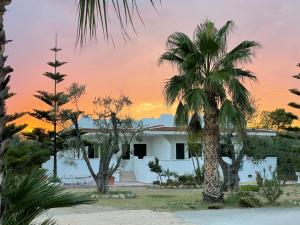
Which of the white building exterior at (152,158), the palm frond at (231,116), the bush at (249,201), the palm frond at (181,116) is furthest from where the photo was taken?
the white building exterior at (152,158)

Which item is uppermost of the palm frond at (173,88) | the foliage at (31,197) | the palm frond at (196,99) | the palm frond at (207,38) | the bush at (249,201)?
the palm frond at (207,38)

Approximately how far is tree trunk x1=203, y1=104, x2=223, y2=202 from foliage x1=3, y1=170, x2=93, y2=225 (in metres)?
12.6

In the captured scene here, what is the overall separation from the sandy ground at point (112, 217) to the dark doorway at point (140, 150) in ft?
72.1

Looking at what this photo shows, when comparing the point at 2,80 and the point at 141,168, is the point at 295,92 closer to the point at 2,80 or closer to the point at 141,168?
the point at 141,168

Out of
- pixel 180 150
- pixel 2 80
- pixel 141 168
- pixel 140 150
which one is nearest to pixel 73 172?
pixel 141 168

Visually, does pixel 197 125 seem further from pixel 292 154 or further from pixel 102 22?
pixel 292 154

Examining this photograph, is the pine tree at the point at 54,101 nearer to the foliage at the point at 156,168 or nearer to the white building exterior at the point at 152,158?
the white building exterior at the point at 152,158

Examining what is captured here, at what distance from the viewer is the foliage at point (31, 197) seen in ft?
14.1

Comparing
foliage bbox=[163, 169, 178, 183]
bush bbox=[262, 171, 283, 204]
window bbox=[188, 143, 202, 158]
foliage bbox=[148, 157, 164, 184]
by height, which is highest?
window bbox=[188, 143, 202, 158]

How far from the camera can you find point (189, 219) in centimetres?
1355

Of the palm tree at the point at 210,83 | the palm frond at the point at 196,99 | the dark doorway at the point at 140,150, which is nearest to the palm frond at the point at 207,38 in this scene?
the palm tree at the point at 210,83

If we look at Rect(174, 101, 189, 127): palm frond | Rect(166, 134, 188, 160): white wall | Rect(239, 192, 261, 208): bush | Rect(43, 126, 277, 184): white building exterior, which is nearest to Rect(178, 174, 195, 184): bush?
Rect(43, 126, 277, 184): white building exterior

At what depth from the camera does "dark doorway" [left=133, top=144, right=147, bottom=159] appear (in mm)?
38156

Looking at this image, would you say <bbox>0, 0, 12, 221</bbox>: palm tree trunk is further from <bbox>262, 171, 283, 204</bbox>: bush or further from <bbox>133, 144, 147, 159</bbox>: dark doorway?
<bbox>133, 144, 147, 159</bbox>: dark doorway
